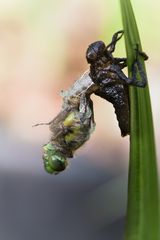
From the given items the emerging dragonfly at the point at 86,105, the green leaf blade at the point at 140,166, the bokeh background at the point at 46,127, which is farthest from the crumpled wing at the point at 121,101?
the bokeh background at the point at 46,127

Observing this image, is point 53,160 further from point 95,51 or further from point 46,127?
point 46,127

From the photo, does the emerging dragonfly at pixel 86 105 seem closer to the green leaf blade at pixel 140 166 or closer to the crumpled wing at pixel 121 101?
the crumpled wing at pixel 121 101

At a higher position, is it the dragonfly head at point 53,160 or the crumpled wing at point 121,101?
the crumpled wing at point 121,101

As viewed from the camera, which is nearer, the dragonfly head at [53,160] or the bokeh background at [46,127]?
the dragonfly head at [53,160]

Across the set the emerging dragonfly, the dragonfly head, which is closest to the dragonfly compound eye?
the emerging dragonfly

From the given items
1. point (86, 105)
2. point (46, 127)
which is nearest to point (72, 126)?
point (86, 105)

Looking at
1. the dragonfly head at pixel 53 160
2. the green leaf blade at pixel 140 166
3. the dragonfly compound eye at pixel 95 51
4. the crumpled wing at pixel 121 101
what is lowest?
the green leaf blade at pixel 140 166

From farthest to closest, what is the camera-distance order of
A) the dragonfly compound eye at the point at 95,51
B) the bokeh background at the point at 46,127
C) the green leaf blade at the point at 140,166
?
the bokeh background at the point at 46,127 → the dragonfly compound eye at the point at 95,51 → the green leaf blade at the point at 140,166

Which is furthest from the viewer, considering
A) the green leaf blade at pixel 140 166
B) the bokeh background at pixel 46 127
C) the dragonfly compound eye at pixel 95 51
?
the bokeh background at pixel 46 127

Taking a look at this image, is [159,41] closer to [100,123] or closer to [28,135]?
[100,123]
